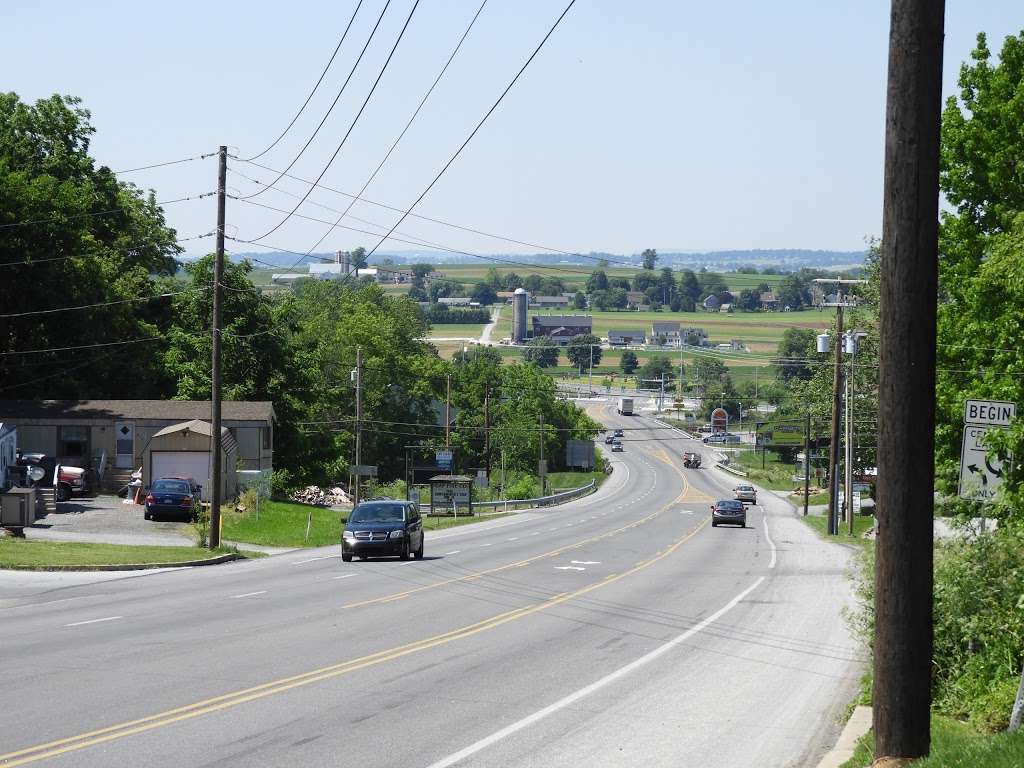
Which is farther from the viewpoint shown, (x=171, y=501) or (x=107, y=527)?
(x=171, y=501)

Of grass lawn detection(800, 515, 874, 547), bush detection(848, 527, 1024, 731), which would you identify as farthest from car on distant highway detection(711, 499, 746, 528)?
bush detection(848, 527, 1024, 731)

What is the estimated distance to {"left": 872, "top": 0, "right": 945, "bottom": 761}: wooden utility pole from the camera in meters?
9.27

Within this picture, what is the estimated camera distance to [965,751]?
9.54 metres

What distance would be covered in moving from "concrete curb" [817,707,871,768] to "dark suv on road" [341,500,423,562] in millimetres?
22115

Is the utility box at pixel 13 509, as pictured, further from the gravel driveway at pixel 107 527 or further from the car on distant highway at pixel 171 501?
the car on distant highway at pixel 171 501

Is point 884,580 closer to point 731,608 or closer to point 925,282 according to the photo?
point 925,282

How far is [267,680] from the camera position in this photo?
50.1 ft

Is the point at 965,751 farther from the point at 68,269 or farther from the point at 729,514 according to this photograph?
the point at 68,269

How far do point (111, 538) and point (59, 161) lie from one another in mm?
35691

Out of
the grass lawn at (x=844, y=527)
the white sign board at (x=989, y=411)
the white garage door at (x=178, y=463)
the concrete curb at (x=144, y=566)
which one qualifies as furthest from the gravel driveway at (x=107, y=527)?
the white sign board at (x=989, y=411)

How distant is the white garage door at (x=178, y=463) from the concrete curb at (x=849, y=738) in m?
43.8

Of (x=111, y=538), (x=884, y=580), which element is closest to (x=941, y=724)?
(x=884, y=580)

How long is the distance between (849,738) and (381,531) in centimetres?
2353

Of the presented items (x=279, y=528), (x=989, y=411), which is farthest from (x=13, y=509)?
(x=989, y=411)
